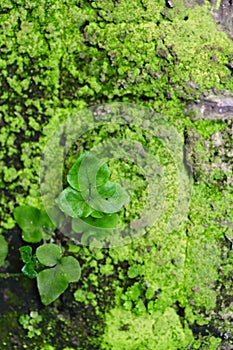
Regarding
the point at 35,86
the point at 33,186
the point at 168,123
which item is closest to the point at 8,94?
the point at 35,86

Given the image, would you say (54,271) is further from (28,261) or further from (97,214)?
(97,214)

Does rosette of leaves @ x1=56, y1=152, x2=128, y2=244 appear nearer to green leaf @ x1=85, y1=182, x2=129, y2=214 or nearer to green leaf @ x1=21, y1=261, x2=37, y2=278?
green leaf @ x1=85, y1=182, x2=129, y2=214

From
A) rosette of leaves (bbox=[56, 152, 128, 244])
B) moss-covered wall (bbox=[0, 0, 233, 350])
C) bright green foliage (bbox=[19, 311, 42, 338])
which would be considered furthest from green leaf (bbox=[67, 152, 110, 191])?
bright green foliage (bbox=[19, 311, 42, 338])

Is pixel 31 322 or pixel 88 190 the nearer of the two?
pixel 88 190

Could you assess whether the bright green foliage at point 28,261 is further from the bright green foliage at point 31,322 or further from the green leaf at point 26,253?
the bright green foliage at point 31,322

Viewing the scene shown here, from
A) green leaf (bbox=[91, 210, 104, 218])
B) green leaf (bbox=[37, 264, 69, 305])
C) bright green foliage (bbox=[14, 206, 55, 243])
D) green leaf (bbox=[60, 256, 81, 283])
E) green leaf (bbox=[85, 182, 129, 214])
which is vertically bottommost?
green leaf (bbox=[37, 264, 69, 305])

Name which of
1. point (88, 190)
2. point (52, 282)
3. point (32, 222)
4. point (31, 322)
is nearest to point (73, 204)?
point (88, 190)

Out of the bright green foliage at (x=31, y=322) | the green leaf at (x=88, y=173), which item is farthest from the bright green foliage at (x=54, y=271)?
the green leaf at (x=88, y=173)
